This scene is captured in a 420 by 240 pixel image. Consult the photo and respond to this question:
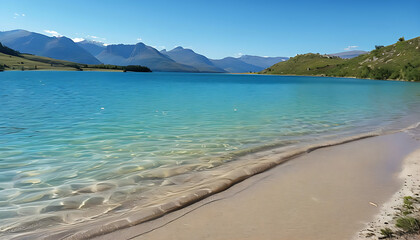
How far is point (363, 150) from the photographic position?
14773 mm

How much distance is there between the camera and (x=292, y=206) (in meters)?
7.70

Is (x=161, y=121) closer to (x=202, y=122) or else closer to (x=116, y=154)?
(x=202, y=122)

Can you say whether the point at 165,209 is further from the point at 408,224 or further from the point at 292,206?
the point at 408,224

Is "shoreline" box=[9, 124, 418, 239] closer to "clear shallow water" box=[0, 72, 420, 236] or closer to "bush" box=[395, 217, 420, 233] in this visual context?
"clear shallow water" box=[0, 72, 420, 236]

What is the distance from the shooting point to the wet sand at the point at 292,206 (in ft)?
20.7

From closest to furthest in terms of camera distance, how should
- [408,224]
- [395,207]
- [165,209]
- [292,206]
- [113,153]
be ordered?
[408,224], [395,207], [165,209], [292,206], [113,153]

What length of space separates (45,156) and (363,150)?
659 inches

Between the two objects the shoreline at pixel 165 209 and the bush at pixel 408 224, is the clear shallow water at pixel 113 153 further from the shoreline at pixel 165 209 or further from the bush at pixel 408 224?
the bush at pixel 408 224

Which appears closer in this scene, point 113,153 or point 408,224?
point 408,224

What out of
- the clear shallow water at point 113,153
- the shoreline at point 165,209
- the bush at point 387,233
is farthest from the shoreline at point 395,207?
the clear shallow water at point 113,153

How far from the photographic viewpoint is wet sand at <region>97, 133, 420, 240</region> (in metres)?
6.30

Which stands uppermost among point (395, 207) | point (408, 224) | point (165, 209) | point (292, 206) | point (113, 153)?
point (408, 224)

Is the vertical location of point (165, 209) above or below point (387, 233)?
below

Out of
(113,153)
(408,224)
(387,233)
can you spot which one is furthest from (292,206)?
(113,153)
